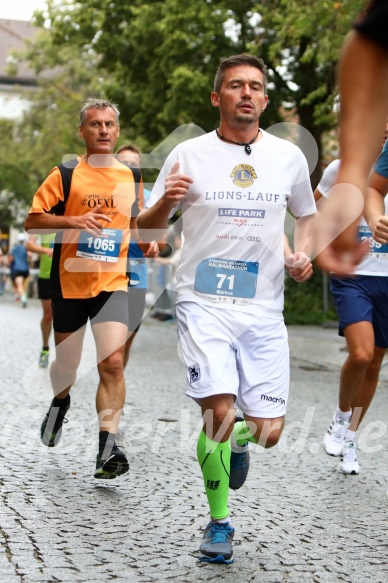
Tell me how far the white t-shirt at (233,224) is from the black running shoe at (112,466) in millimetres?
1179

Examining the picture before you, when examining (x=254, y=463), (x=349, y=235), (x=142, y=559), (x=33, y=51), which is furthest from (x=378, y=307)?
(x=33, y=51)

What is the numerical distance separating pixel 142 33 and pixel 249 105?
18.9m

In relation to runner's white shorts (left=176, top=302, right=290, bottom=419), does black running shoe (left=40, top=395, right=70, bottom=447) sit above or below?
below

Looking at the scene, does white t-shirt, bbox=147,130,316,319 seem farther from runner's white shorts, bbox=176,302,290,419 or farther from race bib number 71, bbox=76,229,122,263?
race bib number 71, bbox=76,229,122,263

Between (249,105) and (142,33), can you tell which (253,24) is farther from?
(249,105)

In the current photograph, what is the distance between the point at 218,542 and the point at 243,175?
151 centimetres

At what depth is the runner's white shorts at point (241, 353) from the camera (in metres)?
4.48

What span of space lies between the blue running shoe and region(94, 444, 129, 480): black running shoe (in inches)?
50.1

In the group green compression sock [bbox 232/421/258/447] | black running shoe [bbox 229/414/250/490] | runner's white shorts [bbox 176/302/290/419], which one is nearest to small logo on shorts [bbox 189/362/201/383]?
runner's white shorts [bbox 176/302/290/419]

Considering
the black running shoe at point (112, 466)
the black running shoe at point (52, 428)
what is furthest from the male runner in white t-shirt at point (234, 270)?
the black running shoe at point (52, 428)

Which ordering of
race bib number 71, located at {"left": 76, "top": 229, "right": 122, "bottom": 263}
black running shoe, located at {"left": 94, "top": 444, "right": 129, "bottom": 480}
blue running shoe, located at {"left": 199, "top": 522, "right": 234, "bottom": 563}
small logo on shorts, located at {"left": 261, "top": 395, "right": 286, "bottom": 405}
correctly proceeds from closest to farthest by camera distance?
1. blue running shoe, located at {"left": 199, "top": 522, "right": 234, "bottom": 563}
2. small logo on shorts, located at {"left": 261, "top": 395, "right": 286, "bottom": 405}
3. black running shoe, located at {"left": 94, "top": 444, "right": 129, "bottom": 480}
4. race bib number 71, located at {"left": 76, "top": 229, "right": 122, "bottom": 263}

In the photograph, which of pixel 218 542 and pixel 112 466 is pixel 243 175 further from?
pixel 112 466

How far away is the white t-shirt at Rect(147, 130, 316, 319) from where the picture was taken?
181 inches

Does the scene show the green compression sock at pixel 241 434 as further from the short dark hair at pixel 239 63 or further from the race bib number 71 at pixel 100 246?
the race bib number 71 at pixel 100 246
